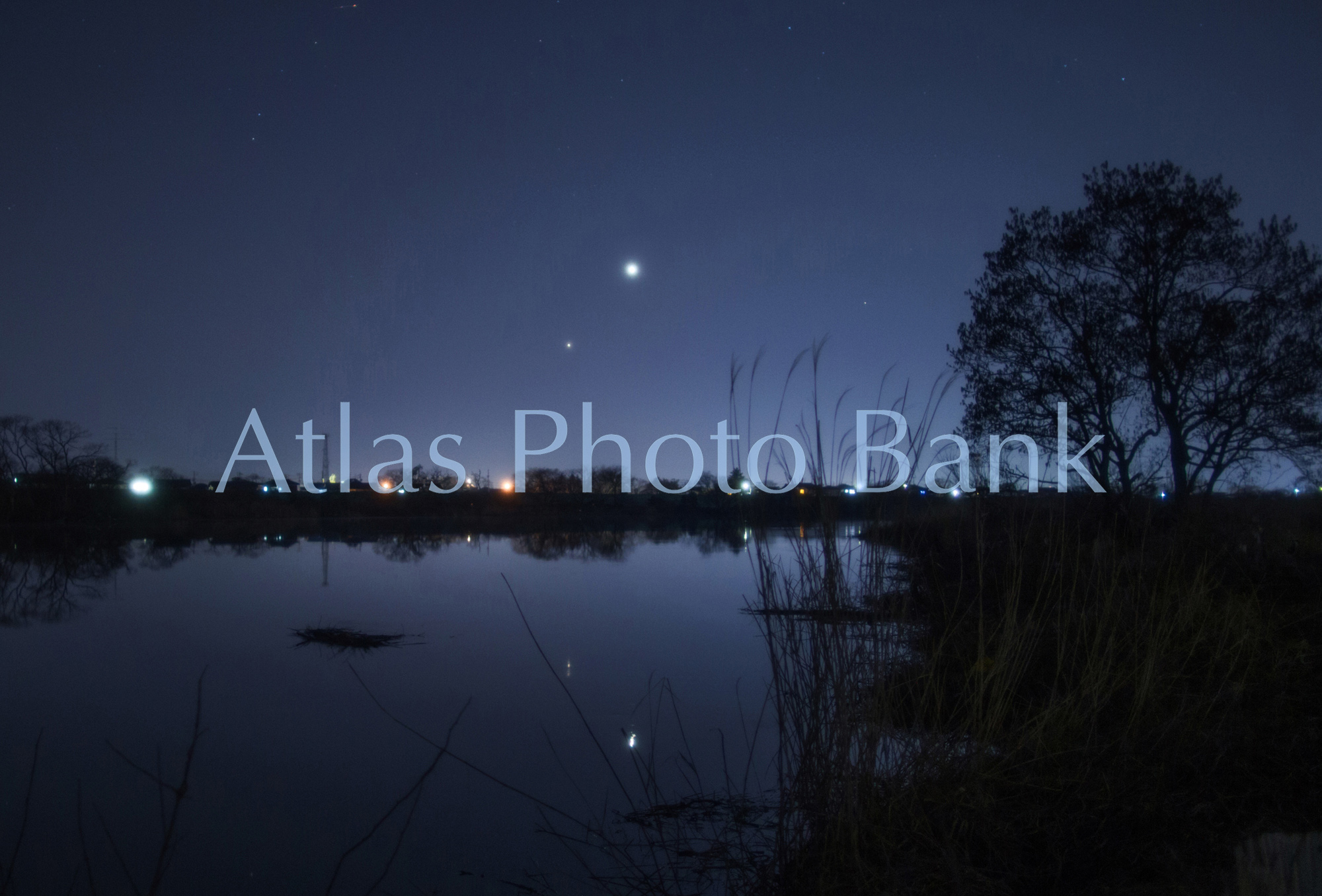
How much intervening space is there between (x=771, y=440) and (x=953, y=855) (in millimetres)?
1257

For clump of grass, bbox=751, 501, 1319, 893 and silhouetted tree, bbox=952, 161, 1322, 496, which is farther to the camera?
silhouetted tree, bbox=952, 161, 1322, 496

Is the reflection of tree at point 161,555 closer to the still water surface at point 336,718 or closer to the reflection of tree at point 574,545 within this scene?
the still water surface at point 336,718

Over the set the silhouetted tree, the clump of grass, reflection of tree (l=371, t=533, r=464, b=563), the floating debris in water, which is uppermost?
the silhouetted tree

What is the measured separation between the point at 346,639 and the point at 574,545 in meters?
11.1

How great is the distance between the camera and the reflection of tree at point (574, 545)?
15.0 m

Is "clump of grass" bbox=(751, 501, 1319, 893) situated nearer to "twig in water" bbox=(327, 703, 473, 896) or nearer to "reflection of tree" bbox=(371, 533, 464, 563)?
"twig in water" bbox=(327, 703, 473, 896)

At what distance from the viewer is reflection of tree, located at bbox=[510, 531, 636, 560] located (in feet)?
49.4

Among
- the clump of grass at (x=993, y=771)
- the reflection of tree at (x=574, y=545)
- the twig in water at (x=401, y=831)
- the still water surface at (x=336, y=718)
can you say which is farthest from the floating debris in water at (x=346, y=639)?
the reflection of tree at (x=574, y=545)

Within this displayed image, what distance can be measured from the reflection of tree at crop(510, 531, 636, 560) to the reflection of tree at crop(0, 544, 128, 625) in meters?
6.64

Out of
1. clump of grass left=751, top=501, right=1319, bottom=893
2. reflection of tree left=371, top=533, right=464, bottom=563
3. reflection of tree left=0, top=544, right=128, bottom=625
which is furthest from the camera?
reflection of tree left=371, top=533, right=464, bottom=563

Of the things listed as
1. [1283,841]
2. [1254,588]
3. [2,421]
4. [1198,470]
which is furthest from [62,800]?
[2,421]

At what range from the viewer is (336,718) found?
466 centimetres

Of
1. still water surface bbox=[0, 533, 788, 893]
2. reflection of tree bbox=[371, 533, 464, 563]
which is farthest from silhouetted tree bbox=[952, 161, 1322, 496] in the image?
reflection of tree bbox=[371, 533, 464, 563]

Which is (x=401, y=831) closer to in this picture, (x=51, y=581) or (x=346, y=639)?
(x=346, y=639)
